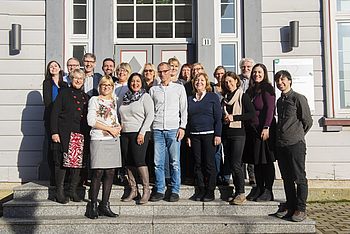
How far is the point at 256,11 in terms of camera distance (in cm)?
665

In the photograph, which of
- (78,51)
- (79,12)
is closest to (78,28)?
(79,12)

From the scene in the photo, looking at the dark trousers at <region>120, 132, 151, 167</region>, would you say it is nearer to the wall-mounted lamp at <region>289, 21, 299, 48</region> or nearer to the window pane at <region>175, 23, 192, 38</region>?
the window pane at <region>175, 23, 192, 38</region>

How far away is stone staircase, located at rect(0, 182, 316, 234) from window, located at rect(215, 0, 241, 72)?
247cm

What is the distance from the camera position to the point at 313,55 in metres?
6.63

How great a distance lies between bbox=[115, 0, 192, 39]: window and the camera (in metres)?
7.11

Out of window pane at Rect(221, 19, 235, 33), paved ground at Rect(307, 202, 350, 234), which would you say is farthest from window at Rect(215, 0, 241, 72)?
paved ground at Rect(307, 202, 350, 234)

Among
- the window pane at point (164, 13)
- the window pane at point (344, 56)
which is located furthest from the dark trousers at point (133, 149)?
the window pane at point (344, 56)

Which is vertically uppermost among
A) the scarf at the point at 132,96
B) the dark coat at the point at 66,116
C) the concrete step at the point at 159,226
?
the scarf at the point at 132,96

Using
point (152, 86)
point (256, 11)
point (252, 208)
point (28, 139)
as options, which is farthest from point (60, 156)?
point (256, 11)

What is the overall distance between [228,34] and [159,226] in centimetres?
363

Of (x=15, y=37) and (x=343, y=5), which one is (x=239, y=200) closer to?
(x=343, y=5)

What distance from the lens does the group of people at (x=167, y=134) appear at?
477 centimetres

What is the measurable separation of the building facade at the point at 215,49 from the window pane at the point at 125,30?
0.86 ft

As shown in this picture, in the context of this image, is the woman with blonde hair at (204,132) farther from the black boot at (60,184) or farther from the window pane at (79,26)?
the window pane at (79,26)
